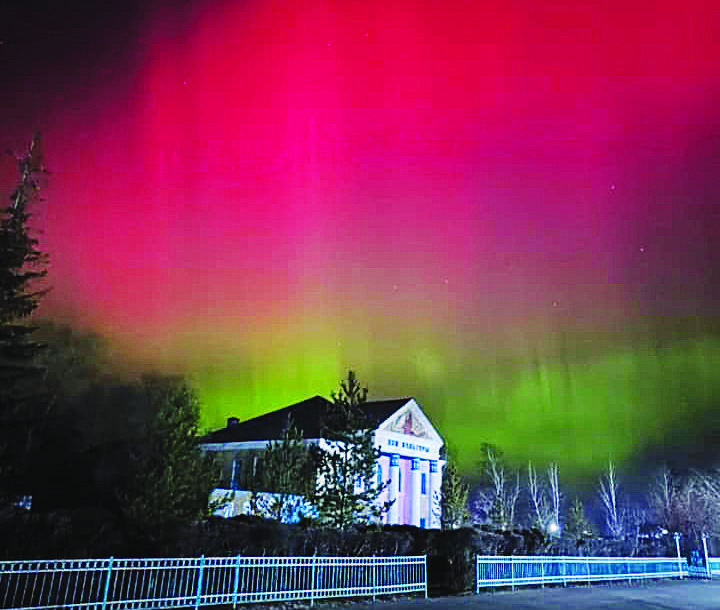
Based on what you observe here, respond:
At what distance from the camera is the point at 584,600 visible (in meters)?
20.9

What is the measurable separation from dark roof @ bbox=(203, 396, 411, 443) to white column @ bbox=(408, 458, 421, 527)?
544cm

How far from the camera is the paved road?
58.4 ft

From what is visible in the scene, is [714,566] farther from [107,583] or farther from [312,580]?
[107,583]

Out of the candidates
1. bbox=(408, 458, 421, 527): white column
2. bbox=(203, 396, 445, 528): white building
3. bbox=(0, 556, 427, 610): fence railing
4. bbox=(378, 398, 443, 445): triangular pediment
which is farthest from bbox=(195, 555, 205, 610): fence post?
bbox=(408, 458, 421, 527): white column

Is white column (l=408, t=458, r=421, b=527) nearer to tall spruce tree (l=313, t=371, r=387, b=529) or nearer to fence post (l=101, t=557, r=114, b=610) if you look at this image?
tall spruce tree (l=313, t=371, r=387, b=529)

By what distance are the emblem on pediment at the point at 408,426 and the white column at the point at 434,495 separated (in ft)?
11.2

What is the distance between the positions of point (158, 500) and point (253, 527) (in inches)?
242

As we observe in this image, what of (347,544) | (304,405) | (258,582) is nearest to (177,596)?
(258,582)

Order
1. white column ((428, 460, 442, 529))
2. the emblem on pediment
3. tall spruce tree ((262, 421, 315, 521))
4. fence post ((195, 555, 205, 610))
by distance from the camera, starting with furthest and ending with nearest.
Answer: white column ((428, 460, 442, 529)) < the emblem on pediment < tall spruce tree ((262, 421, 315, 521)) < fence post ((195, 555, 205, 610))

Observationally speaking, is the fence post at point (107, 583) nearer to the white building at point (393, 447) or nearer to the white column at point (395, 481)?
the white building at point (393, 447)

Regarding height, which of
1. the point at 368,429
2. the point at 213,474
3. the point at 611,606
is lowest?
the point at 611,606

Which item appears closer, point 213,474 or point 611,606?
point 611,606

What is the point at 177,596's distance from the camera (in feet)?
45.3

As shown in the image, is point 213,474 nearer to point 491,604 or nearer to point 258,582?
point 258,582
